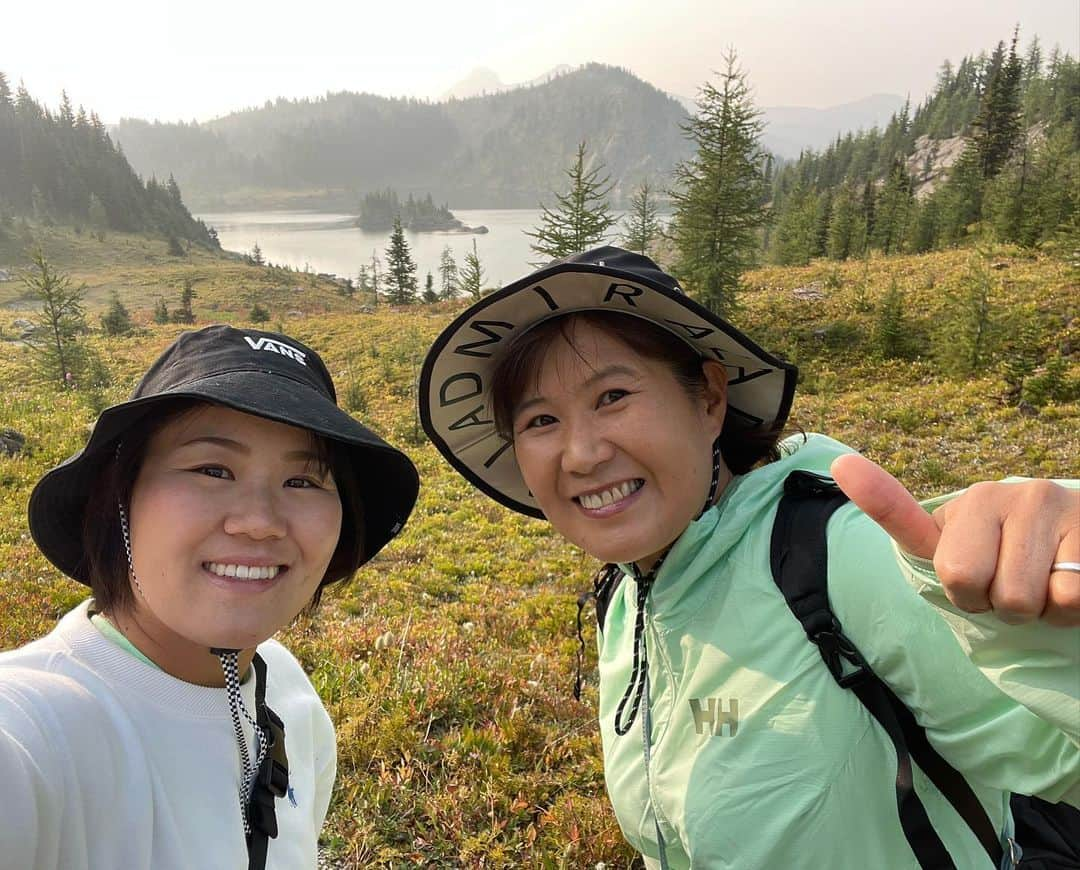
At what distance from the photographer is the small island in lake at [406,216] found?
16475 cm

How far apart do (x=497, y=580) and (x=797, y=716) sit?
6296 millimetres

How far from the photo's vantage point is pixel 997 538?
3.12 feet

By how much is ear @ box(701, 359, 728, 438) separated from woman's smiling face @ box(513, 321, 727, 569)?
12 cm

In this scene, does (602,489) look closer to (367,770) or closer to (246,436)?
(246,436)

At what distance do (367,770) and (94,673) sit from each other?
266 centimetres

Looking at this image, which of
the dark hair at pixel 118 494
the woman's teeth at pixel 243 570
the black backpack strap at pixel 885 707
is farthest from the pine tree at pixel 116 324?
the black backpack strap at pixel 885 707

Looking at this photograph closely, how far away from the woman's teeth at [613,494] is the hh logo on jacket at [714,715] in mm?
600

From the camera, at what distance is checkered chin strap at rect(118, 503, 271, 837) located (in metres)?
1.59

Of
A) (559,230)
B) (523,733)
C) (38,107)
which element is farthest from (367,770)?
(38,107)

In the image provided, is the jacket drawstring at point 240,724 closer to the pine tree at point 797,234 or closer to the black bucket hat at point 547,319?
the black bucket hat at point 547,319

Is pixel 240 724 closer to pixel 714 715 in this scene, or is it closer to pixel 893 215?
pixel 714 715

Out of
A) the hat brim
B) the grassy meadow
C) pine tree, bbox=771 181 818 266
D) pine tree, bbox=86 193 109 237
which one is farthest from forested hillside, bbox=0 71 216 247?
the hat brim

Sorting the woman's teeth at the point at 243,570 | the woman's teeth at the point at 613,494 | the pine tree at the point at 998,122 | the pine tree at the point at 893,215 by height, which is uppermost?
the pine tree at the point at 998,122

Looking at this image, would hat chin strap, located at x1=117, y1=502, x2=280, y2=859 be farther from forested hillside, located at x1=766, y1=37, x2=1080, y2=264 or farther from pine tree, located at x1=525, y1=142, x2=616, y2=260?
forested hillside, located at x1=766, y1=37, x2=1080, y2=264
